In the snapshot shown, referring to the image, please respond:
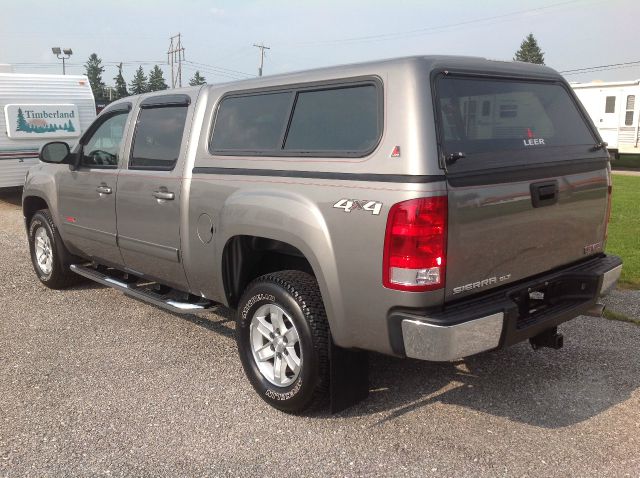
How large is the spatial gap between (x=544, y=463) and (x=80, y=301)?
455 centimetres

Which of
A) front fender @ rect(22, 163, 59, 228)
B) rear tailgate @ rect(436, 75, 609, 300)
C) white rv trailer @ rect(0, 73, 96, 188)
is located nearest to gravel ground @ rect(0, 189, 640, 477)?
rear tailgate @ rect(436, 75, 609, 300)

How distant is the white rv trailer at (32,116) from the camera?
12.4m

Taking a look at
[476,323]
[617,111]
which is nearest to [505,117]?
[476,323]

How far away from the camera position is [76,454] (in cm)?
321

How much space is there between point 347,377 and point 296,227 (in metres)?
0.92

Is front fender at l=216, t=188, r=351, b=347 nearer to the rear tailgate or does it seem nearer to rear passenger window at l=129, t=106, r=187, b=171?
the rear tailgate

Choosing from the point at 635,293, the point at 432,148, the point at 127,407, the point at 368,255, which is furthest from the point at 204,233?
the point at 635,293

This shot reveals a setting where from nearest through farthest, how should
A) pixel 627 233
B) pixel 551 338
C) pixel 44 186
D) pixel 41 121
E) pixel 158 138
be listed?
pixel 551 338 → pixel 158 138 → pixel 44 186 → pixel 627 233 → pixel 41 121

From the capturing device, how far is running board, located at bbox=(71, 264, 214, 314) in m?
4.31

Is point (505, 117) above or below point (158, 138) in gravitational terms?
above

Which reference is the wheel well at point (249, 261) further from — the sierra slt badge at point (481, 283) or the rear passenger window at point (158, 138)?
the sierra slt badge at point (481, 283)

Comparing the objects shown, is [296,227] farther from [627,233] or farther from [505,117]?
[627,233]

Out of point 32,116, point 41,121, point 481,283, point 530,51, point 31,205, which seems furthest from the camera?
point 530,51

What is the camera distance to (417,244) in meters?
2.83
